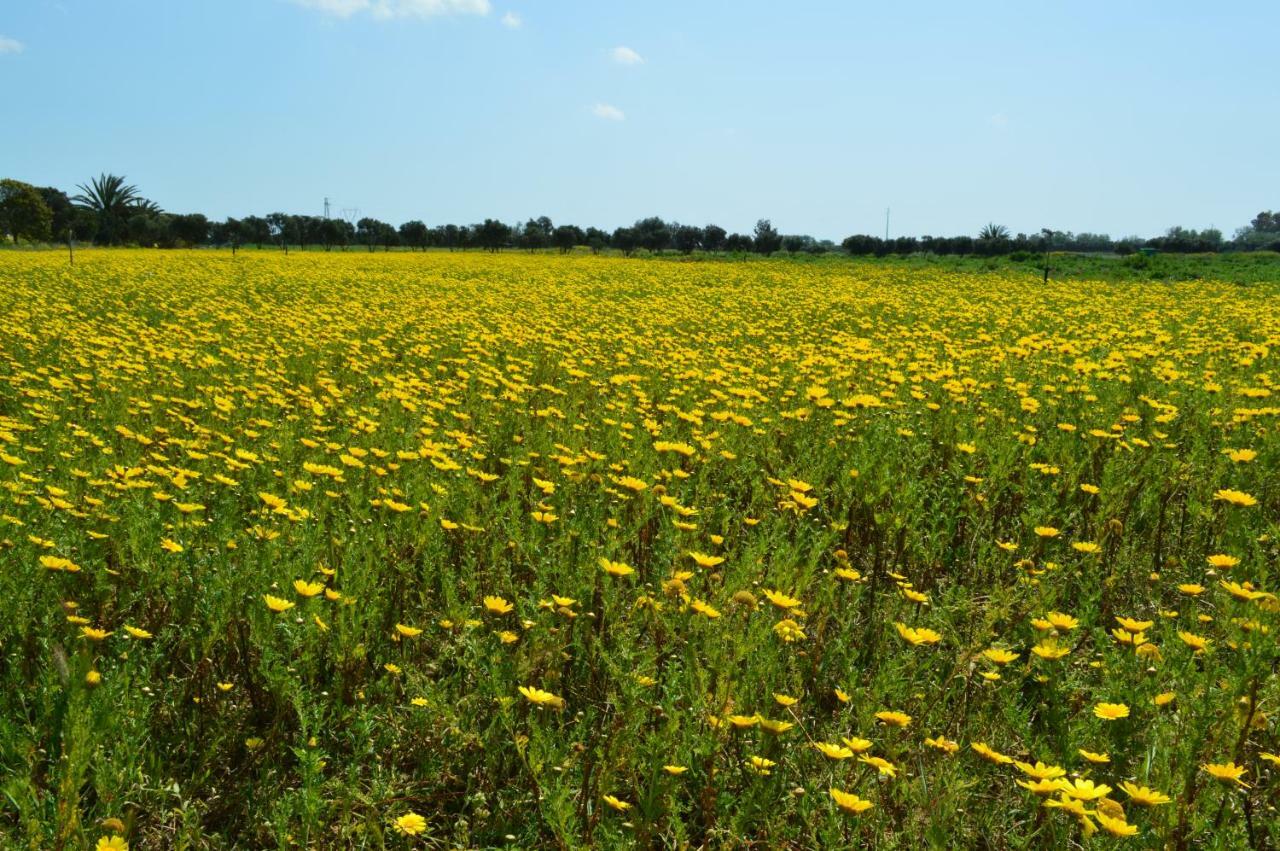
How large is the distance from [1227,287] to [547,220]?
67079mm

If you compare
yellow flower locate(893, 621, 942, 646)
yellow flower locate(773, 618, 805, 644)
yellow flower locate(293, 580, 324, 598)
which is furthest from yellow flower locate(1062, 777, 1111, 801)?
yellow flower locate(293, 580, 324, 598)

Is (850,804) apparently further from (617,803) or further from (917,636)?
(917,636)

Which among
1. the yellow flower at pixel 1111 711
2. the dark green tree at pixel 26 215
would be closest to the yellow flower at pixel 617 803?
the yellow flower at pixel 1111 711

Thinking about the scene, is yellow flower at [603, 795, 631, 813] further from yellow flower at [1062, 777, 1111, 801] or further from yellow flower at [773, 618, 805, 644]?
yellow flower at [1062, 777, 1111, 801]

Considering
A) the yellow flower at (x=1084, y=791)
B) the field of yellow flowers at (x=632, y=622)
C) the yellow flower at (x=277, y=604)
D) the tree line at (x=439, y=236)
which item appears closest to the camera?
the yellow flower at (x=1084, y=791)

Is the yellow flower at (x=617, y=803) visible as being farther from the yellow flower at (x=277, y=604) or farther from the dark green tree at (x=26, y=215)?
the dark green tree at (x=26, y=215)

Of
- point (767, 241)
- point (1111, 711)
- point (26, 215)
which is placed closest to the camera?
point (1111, 711)

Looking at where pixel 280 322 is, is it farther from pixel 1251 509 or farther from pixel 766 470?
pixel 1251 509

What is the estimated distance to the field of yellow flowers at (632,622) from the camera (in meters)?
1.93

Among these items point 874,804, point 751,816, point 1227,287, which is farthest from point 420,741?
point 1227,287

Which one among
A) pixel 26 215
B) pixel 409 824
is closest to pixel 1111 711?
pixel 409 824

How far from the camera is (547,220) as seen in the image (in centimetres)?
8150

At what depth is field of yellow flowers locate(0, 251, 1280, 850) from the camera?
1.93m

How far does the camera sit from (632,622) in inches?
108
